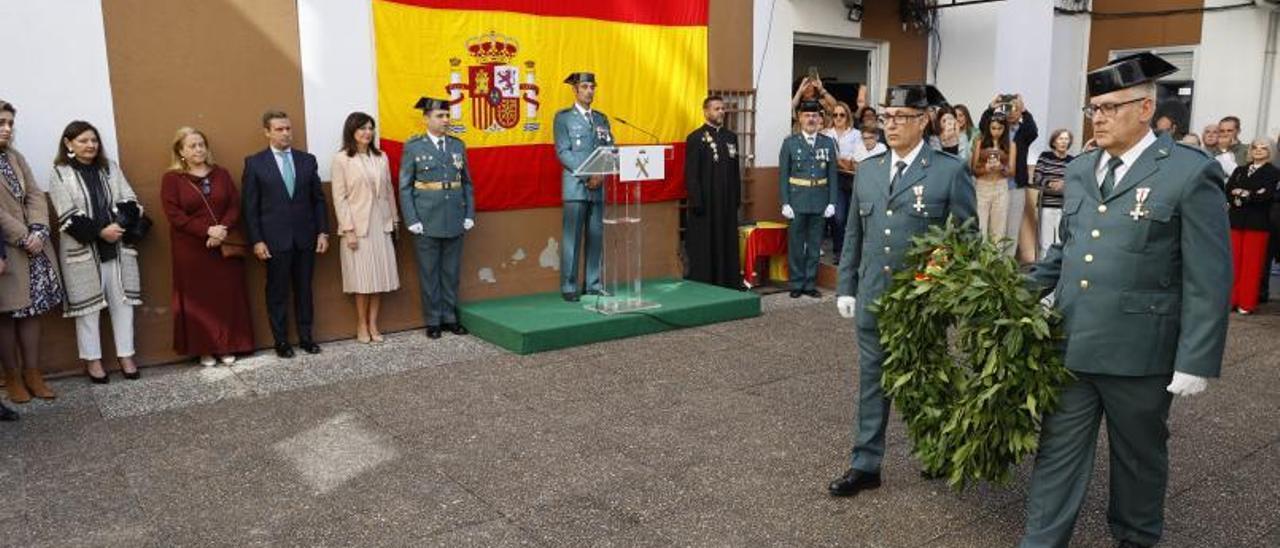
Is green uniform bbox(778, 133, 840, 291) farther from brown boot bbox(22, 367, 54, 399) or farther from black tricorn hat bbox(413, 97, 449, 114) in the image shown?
brown boot bbox(22, 367, 54, 399)

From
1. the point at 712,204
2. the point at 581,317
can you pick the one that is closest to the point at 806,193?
the point at 712,204

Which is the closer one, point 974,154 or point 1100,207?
point 1100,207

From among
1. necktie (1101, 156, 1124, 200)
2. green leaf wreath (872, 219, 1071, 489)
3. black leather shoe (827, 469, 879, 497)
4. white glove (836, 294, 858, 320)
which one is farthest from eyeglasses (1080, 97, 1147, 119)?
black leather shoe (827, 469, 879, 497)

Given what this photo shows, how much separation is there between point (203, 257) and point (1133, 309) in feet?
17.1

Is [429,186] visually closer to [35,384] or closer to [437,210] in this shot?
[437,210]

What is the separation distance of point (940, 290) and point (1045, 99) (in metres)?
8.55

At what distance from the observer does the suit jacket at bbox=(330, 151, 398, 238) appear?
6.29m

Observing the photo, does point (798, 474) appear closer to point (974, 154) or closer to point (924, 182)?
point (924, 182)

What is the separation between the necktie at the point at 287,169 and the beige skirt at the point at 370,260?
0.54m

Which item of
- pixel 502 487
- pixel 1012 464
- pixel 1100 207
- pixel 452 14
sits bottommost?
pixel 502 487

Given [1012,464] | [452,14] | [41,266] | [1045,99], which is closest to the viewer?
[1012,464]

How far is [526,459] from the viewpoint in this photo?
4273mm

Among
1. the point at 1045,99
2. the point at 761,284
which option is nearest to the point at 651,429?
the point at 761,284

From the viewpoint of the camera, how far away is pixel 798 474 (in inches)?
160
